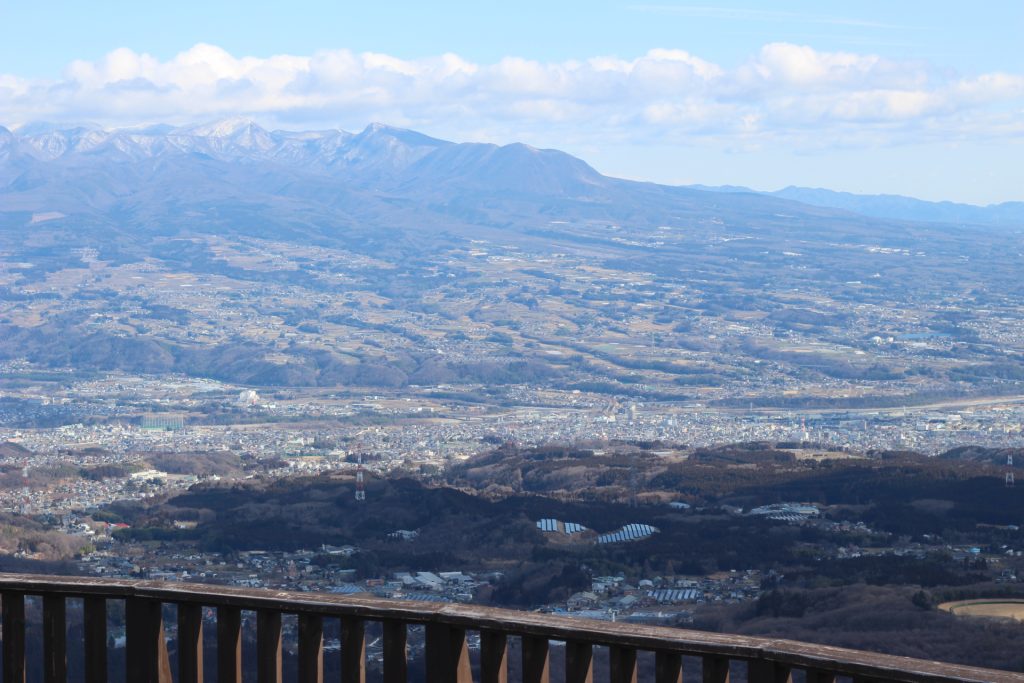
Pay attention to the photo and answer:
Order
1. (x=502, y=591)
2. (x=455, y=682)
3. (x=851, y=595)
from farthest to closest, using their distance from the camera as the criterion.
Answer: (x=502, y=591) < (x=851, y=595) < (x=455, y=682)

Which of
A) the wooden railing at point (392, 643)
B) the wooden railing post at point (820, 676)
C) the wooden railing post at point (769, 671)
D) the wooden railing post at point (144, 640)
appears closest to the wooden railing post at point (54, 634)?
the wooden railing at point (392, 643)

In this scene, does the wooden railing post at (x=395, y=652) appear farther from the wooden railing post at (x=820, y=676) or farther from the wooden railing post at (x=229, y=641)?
the wooden railing post at (x=820, y=676)

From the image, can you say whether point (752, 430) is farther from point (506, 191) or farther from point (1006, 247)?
point (506, 191)

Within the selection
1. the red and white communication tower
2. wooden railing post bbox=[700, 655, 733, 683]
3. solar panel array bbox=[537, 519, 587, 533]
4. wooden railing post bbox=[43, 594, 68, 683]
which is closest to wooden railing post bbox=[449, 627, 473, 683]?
wooden railing post bbox=[700, 655, 733, 683]

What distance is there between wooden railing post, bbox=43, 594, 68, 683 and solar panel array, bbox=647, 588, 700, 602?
22.2 metres

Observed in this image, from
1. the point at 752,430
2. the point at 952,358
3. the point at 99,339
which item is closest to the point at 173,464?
the point at 752,430

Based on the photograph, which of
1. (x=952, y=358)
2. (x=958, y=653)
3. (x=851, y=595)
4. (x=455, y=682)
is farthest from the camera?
(x=952, y=358)

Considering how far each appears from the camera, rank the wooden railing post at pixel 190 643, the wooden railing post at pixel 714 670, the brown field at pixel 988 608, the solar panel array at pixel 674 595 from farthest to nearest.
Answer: the solar panel array at pixel 674 595
the brown field at pixel 988 608
the wooden railing post at pixel 190 643
the wooden railing post at pixel 714 670

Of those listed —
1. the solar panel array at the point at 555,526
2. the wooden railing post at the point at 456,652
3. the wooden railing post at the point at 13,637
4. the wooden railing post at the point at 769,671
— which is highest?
the wooden railing post at the point at 769,671

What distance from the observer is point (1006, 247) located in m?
159

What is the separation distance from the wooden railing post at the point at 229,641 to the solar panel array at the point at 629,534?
28637 mm

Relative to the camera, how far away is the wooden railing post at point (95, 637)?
4.86m

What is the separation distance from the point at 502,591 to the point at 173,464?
1096 inches

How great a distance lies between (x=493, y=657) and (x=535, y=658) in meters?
0.13
